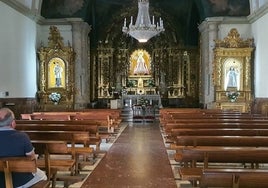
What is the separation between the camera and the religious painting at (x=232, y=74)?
21078 mm

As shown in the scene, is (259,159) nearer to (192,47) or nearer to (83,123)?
(83,123)

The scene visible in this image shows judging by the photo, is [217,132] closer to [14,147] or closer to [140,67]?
[14,147]

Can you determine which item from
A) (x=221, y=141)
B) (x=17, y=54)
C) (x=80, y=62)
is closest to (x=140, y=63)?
(x=80, y=62)

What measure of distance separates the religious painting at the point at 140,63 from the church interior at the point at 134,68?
0.20 ft

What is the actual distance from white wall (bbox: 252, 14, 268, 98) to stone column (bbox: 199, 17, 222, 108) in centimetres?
186

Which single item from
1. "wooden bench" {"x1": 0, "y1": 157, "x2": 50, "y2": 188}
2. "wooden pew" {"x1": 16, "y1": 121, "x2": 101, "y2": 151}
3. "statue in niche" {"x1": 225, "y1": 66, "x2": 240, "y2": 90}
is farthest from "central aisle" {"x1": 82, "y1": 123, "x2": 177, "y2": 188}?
"statue in niche" {"x1": 225, "y1": 66, "x2": 240, "y2": 90}

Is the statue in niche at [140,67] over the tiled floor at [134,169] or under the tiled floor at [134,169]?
over

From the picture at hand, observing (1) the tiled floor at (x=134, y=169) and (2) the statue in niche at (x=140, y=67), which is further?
(2) the statue in niche at (x=140, y=67)

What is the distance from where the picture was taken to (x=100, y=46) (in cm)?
2783

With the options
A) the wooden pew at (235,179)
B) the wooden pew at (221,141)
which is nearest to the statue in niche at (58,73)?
the wooden pew at (221,141)

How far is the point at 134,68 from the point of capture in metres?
28.8

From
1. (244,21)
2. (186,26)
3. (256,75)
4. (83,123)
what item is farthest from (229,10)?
(83,123)

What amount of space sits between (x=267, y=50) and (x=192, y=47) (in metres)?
9.19

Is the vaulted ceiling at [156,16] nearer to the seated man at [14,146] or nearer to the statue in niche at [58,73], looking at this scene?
the statue in niche at [58,73]
